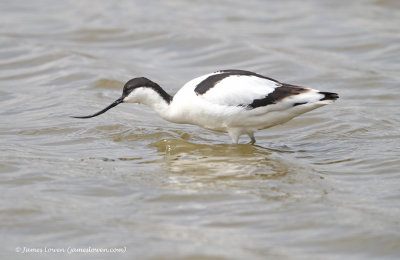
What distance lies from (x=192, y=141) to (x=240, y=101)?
1.11 metres

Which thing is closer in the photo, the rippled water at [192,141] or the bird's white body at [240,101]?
the rippled water at [192,141]

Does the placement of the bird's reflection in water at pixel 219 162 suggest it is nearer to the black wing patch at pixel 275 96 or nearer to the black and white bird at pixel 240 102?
the black and white bird at pixel 240 102

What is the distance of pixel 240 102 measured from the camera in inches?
301

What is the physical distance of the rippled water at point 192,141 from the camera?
18.1 feet

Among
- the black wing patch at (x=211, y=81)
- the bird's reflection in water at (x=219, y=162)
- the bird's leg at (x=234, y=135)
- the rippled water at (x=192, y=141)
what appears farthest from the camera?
the bird's leg at (x=234, y=135)

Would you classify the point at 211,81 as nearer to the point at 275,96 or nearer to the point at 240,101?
the point at 240,101

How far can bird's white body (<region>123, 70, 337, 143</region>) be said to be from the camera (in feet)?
24.9

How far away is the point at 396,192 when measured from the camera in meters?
6.46

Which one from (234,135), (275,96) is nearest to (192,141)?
(234,135)

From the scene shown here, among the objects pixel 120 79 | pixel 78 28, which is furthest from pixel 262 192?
pixel 78 28

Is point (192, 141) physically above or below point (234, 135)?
below

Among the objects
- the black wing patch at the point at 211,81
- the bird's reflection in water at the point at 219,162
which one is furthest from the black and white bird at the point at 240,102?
the bird's reflection in water at the point at 219,162

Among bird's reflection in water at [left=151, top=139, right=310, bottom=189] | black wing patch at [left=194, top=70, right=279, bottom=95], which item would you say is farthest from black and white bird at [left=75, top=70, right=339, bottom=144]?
bird's reflection in water at [left=151, top=139, right=310, bottom=189]

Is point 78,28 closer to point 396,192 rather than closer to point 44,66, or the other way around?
point 44,66
